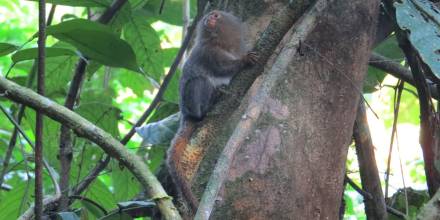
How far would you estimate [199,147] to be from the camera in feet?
7.07

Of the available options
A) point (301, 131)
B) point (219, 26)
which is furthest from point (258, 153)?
point (219, 26)

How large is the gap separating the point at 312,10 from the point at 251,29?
0.61 meters

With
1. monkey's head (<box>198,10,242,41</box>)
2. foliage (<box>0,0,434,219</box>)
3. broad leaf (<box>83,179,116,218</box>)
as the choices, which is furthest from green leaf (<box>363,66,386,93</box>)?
broad leaf (<box>83,179,116,218</box>)

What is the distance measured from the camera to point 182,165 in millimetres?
2258

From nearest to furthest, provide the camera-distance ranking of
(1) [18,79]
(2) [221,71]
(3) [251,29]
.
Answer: (3) [251,29] < (1) [18,79] < (2) [221,71]

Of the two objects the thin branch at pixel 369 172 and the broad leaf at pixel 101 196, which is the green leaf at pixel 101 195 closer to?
the broad leaf at pixel 101 196

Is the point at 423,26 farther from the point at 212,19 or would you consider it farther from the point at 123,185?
the point at 123,185

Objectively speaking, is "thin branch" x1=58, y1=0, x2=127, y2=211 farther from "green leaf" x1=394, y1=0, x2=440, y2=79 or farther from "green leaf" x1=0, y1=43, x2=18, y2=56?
"green leaf" x1=394, y1=0, x2=440, y2=79

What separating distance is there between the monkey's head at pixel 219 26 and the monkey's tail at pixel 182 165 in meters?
0.51

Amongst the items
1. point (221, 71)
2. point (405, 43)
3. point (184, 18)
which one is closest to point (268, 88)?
point (405, 43)

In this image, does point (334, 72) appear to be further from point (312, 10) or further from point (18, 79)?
point (18, 79)

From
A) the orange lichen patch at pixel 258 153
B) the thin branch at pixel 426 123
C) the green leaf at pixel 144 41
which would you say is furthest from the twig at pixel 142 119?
the thin branch at pixel 426 123

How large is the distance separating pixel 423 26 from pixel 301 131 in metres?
0.52

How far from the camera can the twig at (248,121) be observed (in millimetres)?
1374
